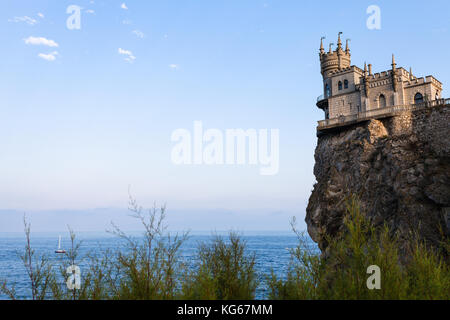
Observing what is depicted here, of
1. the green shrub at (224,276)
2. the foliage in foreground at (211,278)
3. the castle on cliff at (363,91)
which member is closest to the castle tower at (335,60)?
the castle on cliff at (363,91)

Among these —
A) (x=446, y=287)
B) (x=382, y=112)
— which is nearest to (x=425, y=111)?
(x=382, y=112)

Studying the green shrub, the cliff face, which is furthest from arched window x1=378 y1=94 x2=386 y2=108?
the green shrub

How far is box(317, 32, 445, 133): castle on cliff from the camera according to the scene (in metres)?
39.2

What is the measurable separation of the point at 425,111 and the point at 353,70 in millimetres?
11188

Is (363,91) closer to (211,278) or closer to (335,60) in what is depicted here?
(335,60)

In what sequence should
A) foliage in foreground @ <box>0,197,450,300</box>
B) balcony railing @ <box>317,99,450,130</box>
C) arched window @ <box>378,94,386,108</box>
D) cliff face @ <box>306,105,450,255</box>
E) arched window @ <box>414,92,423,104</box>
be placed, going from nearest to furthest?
foliage in foreground @ <box>0,197,450,300</box>
cliff face @ <box>306,105,450,255</box>
balcony railing @ <box>317,99,450,130</box>
arched window @ <box>414,92,423,104</box>
arched window @ <box>378,94,386,108</box>

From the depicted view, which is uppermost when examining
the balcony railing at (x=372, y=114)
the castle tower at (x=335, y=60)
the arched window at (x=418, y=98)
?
the castle tower at (x=335, y=60)

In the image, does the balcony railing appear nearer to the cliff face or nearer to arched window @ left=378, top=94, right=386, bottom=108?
the cliff face

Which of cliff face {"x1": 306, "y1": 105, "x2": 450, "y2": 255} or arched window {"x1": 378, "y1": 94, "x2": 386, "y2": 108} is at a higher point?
arched window {"x1": 378, "y1": 94, "x2": 386, "y2": 108}

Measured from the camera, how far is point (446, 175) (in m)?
32.1

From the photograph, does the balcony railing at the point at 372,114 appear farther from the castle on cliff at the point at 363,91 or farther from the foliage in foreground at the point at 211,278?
the foliage in foreground at the point at 211,278

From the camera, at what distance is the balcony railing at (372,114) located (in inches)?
1446

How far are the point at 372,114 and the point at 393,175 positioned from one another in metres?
8.81
